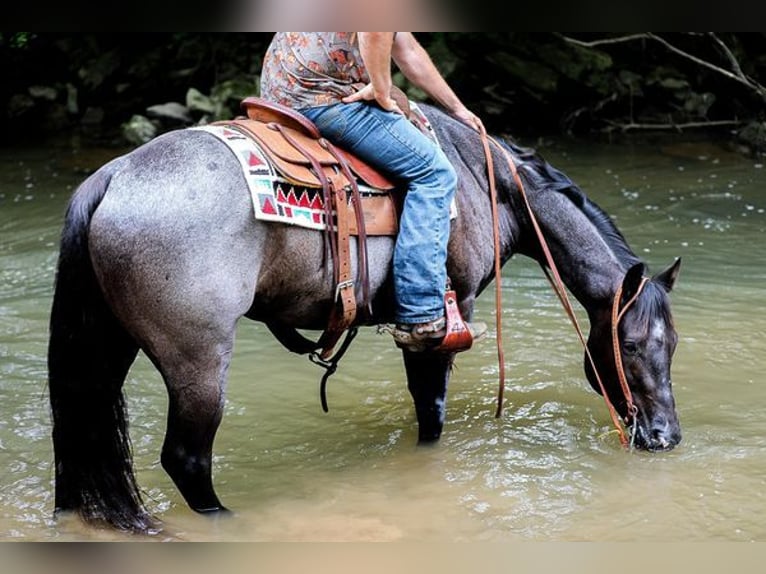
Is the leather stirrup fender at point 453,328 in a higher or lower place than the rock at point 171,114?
higher

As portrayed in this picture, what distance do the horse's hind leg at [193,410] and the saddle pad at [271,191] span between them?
0.52 m

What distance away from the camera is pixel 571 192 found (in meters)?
4.34

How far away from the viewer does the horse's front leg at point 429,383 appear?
14.5 ft

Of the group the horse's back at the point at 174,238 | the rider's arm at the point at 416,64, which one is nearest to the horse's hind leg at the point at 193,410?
the horse's back at the point at 174,238

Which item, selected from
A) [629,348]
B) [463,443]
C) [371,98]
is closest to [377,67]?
[371,98]

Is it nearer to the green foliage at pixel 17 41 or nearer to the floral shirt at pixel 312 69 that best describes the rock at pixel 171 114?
the green foliage at pixel 17 41

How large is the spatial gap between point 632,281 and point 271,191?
5.75ft

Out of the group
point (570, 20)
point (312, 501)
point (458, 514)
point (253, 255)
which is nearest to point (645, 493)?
point (458, 514)

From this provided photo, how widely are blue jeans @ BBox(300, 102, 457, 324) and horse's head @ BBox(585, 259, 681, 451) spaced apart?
96cm

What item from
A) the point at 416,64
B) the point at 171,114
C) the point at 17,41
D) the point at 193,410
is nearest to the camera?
the point at 193,410

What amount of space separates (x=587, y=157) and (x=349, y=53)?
29.7 feet

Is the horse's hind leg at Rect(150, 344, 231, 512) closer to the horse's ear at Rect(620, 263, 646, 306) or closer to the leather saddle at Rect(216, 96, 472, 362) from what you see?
the leather saddle at Rect(216, 96, 472, 362)

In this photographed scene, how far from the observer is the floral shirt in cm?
350

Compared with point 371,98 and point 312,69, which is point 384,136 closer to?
point 371,98
